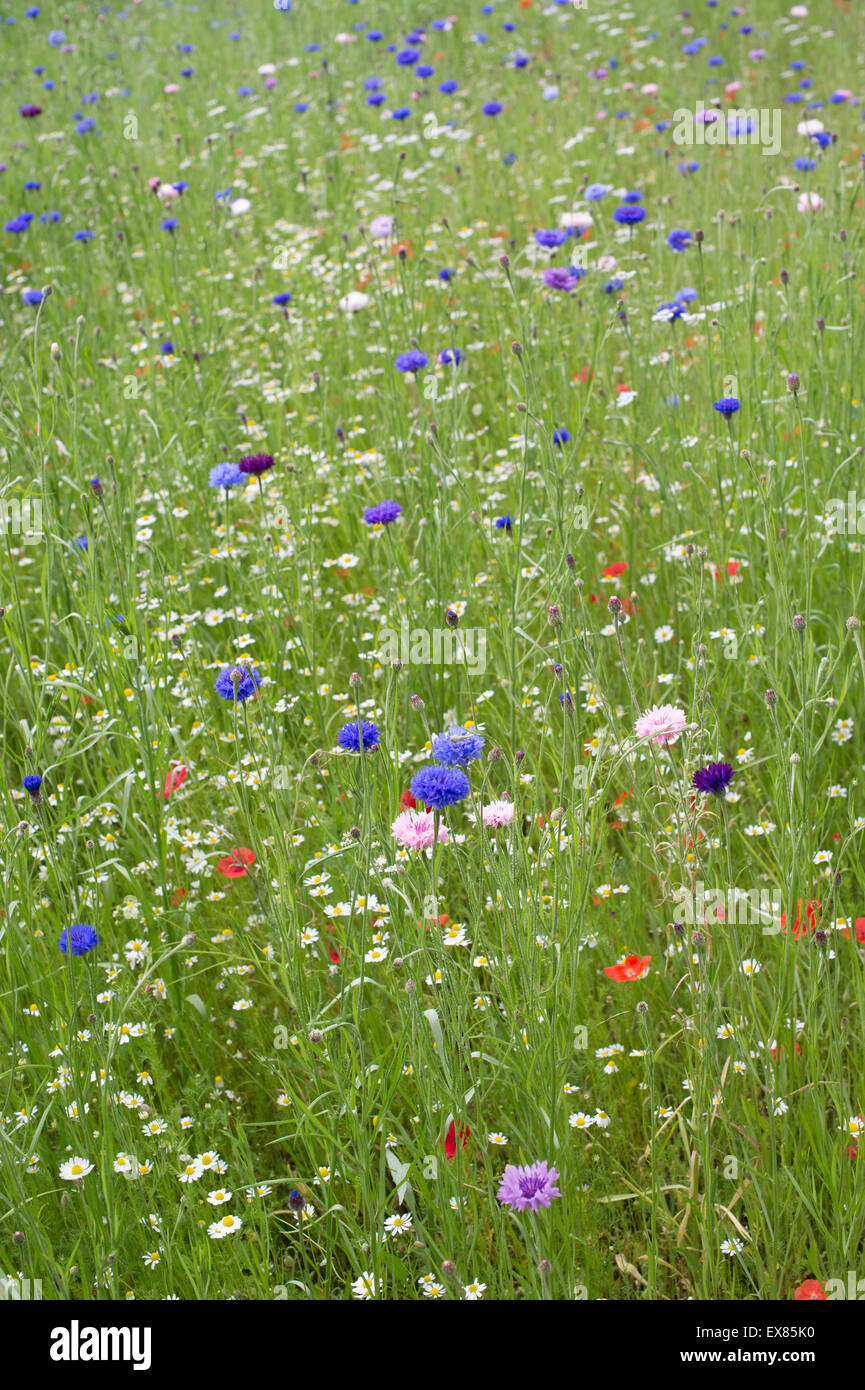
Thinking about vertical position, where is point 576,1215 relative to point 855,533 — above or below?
below

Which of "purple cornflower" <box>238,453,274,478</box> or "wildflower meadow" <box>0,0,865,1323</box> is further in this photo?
"purple cornflower" <box>238,453,274,478</box>

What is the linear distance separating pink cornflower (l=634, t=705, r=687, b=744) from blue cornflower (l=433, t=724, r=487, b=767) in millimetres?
220

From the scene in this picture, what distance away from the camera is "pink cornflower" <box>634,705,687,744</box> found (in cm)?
147

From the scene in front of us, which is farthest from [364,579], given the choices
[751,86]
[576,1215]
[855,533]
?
[751,86]

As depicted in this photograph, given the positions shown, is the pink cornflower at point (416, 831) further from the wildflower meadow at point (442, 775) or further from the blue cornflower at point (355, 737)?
the blue cornflower at point (355, 737)

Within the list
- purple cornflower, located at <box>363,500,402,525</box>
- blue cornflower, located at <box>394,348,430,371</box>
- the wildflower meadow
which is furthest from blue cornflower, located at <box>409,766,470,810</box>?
blue cornflower, located at <box>394,348,430,371</box>

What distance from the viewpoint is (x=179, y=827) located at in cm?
217

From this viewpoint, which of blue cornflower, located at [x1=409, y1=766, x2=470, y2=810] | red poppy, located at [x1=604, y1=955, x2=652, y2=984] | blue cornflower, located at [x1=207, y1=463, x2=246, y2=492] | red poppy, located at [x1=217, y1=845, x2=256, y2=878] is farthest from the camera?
blue cornflower, located at [x1=207, y1=463, x2=246, y2=492]

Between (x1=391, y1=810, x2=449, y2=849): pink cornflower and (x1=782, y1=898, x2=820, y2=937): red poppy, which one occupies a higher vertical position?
(x1=391, y1=810, x2=449, y2=849): pink cornflower

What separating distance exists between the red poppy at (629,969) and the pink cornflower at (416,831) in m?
0.38

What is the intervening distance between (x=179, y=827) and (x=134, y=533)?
26.0 inches

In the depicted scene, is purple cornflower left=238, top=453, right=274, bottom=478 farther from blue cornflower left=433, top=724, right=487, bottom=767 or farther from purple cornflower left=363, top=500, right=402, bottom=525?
blue cornflower left=433, top=724, right=487, bottom=767

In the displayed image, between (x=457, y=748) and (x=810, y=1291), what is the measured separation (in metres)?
0.77
